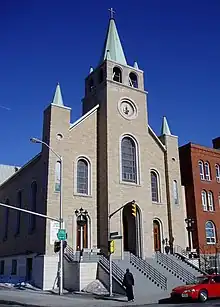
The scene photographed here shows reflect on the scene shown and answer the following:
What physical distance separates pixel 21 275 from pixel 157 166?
1689cm

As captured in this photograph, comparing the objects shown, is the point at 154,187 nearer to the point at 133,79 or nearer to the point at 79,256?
the point at 133,79

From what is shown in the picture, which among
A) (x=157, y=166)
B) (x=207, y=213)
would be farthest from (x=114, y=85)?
(x=207, y=213)

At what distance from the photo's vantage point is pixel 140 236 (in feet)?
108

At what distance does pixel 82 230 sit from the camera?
31.5 meters

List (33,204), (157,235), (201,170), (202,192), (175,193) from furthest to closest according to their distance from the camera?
1. (201,170)
2. (202,192)
3. (175,193)
4. (157,235)
5. (33,204)

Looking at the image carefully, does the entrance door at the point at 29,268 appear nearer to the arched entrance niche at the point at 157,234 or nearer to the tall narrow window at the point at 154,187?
the arched entrance niche at the point at 157,234

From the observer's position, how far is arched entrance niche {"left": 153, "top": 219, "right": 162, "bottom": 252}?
116 feet

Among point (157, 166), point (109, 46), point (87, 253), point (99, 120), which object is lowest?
point (87, 253)

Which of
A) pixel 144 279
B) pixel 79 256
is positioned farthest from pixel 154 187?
pixel 144 279

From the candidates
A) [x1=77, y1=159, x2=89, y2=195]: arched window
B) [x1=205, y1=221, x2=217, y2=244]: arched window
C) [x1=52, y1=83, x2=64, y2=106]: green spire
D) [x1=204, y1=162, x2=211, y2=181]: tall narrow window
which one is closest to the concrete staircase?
[x1=77, y1=159, x2=89, y2=195]: arched window

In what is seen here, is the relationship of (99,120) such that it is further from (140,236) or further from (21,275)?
(21,275)

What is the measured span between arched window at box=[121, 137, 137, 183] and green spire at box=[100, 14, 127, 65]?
360 inches

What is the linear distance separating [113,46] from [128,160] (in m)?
13.6

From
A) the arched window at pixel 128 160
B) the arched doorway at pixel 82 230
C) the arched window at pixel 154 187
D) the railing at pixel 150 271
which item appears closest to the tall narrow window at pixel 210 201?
the arched window at pixel 154 187
